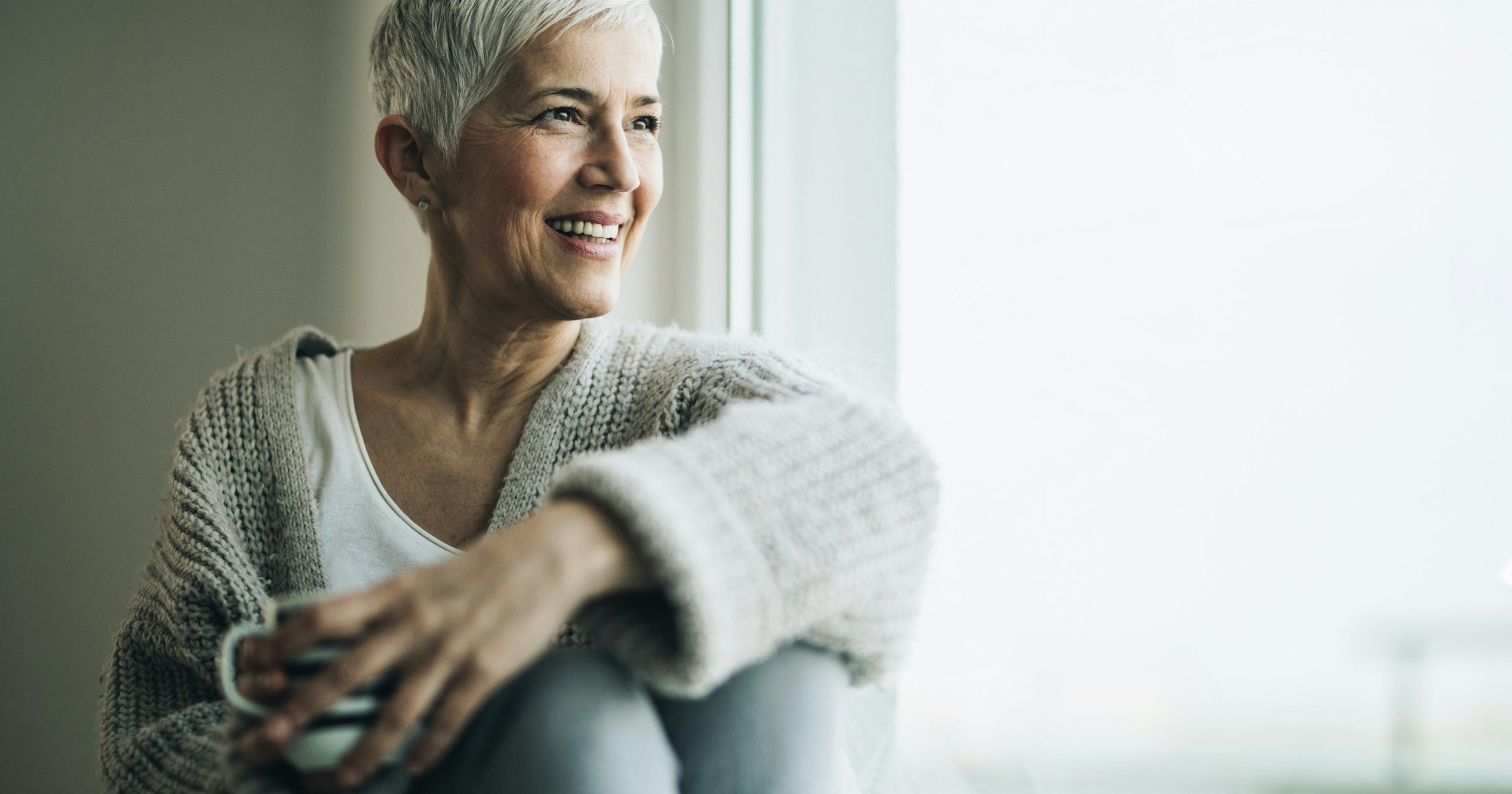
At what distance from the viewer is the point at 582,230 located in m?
1.12

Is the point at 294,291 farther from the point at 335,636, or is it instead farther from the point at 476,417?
the point at 335,636

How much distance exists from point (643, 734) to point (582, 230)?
60 cm

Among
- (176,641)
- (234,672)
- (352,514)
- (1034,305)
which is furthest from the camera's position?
(1034,305)

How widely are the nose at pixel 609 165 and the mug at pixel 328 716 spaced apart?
24.0 inches

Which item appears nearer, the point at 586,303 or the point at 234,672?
the point at 234,672

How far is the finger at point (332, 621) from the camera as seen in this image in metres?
0.61

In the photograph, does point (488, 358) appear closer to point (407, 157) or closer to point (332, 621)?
point (407, 157)

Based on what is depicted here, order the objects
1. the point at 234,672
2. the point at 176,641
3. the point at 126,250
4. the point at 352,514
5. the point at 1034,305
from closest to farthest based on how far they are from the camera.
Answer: the point at 234,672 → the point at 176,641 → the point at 352,514 → the point at 1034,305 → the point at 126,250

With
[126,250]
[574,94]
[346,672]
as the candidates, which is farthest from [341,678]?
[126,250]

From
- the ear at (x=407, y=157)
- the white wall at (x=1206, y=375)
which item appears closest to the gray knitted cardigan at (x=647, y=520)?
the ear at (x=407, y=157)

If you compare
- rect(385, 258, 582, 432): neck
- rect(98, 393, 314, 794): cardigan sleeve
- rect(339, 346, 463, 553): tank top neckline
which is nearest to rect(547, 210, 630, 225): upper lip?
rect(385, 258, 582, 432): neck

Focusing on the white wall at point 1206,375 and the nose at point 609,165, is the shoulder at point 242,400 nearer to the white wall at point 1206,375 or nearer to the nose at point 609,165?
the nose at point 609,165

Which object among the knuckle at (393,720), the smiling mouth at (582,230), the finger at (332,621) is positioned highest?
the smiling mouth at (582,230)

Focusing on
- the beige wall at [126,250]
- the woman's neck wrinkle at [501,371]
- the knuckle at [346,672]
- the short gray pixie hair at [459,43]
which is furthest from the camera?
the beige wall at [126,250]
